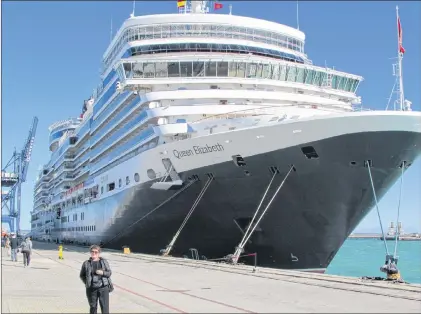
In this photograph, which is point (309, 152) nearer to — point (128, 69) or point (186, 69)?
point (186, 69)

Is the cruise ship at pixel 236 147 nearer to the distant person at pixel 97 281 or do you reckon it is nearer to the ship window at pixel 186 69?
the ship window at pixel 186 69

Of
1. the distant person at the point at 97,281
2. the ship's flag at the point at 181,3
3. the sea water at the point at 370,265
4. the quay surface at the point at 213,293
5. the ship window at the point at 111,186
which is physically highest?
the ship's flag at the point at 181,3

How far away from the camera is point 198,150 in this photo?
21906 mm

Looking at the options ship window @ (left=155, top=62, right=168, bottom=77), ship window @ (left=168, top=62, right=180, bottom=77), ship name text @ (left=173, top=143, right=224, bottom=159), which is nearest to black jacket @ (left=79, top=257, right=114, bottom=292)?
ship name text @ (left=173, top=143, right=224, bottom=159)

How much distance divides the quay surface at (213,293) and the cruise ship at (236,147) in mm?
4016

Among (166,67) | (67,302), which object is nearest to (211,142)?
(166,67)

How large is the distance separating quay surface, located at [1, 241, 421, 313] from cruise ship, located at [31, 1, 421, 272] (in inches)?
158

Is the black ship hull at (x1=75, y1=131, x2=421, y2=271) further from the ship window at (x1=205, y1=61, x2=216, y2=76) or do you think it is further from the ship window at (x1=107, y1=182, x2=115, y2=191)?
the ship window at (x1=205, y1=61, x2=216, y2=76)

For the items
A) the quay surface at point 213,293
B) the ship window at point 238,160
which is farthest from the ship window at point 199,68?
the quay surface at point 213,293

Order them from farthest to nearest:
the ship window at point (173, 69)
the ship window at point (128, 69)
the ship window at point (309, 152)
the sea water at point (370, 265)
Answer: the sea water at point (370, 265) → the ship window at point (128, 69) → the ship window at point (173, 69) → the ship window at point (309, 152)

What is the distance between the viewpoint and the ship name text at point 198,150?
69.6 feet

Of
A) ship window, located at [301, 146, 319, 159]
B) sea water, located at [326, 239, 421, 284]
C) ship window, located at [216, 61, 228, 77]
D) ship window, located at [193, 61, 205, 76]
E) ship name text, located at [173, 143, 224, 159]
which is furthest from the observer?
sea water, located at [326, 239, 421, 284]

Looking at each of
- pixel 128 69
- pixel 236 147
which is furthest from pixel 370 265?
pixel 236 147

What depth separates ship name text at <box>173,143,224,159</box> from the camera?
21.2m
